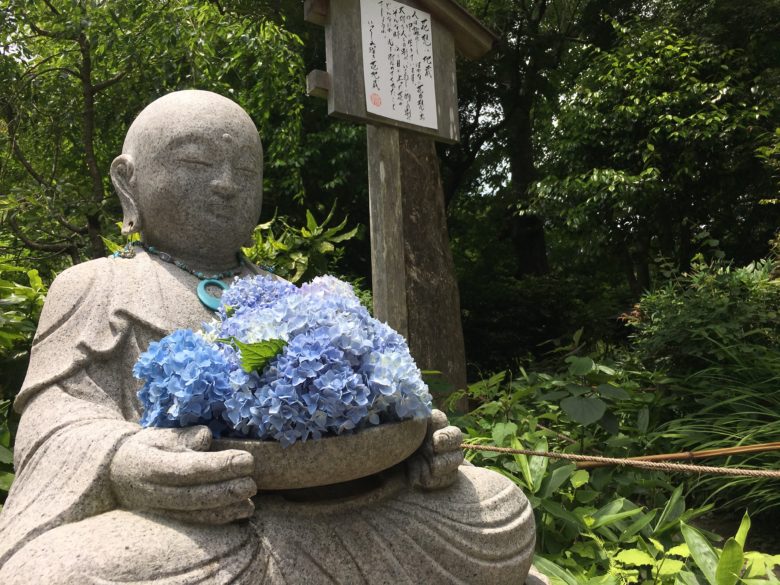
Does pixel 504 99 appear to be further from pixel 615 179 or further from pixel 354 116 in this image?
pixel 354 116

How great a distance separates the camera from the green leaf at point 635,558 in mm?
2586

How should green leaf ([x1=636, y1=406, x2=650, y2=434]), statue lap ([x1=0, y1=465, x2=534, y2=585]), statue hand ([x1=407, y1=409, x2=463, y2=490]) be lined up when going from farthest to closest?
green leaf ([x1=636, y1=406, x2=650, y2=434]) < statue hand ([x1=407, y1=409, x2=463, y2=490]) < statue lap ([x1=0, y1=465, x2=534, y2=585])

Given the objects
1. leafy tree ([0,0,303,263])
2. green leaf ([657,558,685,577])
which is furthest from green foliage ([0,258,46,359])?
green leaf ([657,558,685,577])

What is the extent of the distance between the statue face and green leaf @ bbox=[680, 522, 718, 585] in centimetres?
199

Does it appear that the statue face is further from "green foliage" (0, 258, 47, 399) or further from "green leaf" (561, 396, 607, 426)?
"green leaf" (561, 396, 607, 426)

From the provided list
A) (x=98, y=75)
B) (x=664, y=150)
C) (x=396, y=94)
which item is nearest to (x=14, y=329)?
(x=396, y=94)

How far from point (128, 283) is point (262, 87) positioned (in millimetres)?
3932

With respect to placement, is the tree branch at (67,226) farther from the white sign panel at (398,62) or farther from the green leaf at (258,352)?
the green leaf at (258,352)

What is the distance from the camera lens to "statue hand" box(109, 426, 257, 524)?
1577 millimetres

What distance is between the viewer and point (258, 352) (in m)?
1.63

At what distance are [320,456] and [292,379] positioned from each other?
20cm

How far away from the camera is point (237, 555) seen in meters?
1.63

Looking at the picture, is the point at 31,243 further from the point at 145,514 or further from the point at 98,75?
→ the point at 145,514

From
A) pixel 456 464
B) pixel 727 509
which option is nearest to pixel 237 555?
pixel 456 464
